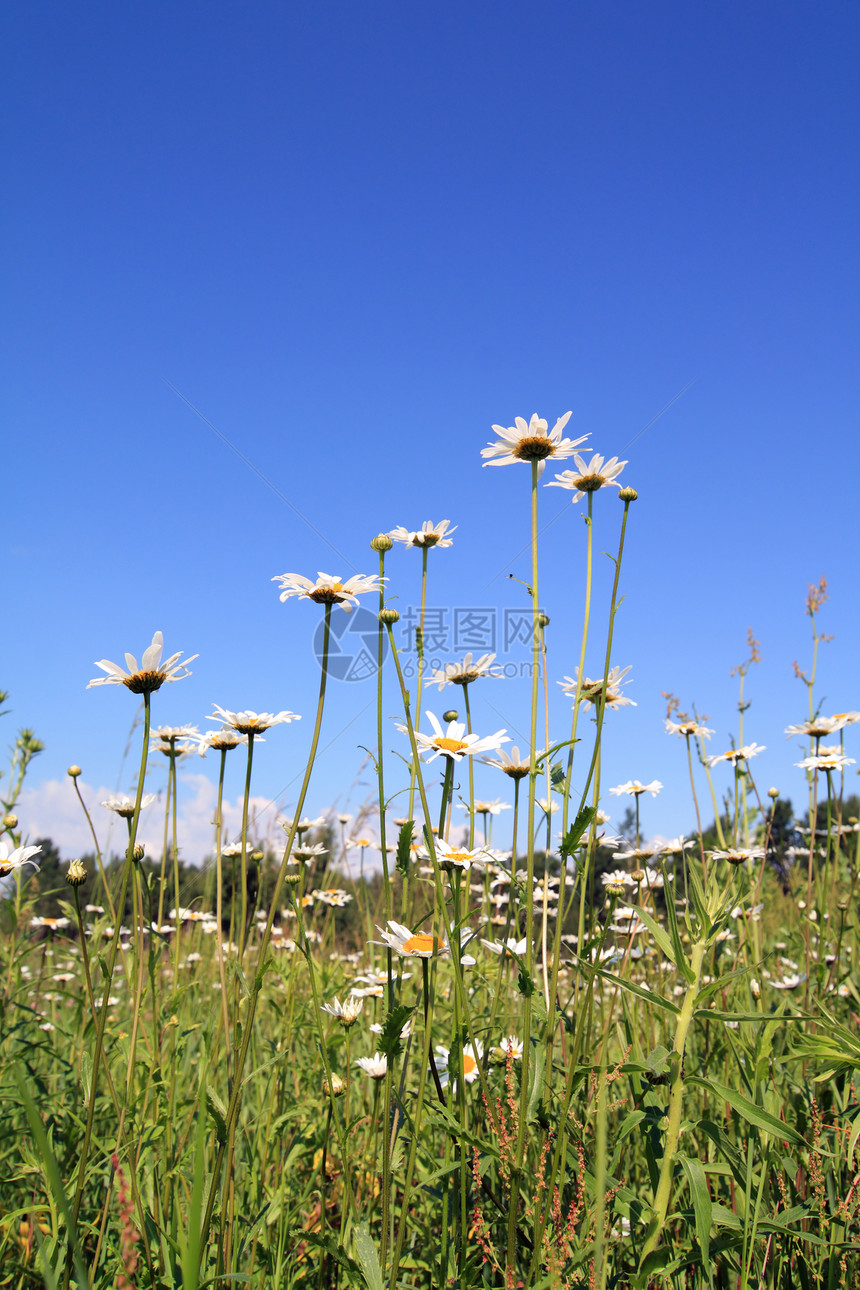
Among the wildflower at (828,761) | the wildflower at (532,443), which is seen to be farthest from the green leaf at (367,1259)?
the wildflower at (828,761)

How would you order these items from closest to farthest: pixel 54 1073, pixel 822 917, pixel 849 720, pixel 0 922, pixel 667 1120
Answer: pixel 667 1120
pixel 822 917
pixel 54 1073
pixel 849 720
pixel 0 922

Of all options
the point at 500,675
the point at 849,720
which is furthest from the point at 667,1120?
the point at 849,720

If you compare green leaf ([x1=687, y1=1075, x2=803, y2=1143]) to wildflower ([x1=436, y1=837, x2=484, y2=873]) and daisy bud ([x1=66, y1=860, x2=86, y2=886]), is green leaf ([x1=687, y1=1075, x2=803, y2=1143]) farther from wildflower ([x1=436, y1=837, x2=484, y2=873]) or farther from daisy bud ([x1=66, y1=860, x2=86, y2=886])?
daisy bud ([x1=66, y1=860, x2=86, y2=886])

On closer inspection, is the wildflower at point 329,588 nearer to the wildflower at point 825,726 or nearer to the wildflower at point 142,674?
the wildflower at point 142,674

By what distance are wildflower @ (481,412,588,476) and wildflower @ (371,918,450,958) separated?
110 centimetres

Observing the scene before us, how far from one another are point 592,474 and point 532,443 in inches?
8.0

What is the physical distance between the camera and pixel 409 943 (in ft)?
4.95

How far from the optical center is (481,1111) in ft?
6.46

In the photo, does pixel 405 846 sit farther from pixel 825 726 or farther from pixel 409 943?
pixel 825 726

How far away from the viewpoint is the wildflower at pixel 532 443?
1.78 meters

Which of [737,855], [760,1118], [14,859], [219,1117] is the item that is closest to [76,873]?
[14,859]

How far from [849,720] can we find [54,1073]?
364cm

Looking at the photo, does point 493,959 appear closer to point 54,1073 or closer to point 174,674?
point 54,1073

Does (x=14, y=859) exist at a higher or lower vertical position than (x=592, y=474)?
lower
